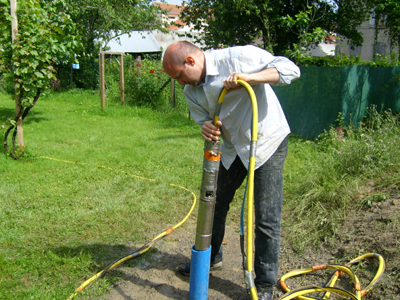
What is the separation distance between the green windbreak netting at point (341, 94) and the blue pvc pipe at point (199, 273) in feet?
17.1

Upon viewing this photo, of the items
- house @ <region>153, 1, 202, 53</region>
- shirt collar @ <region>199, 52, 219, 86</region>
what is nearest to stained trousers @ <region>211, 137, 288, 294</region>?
shirt collar @ <region>199, 52, 219, 86</region>

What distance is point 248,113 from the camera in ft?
7.89

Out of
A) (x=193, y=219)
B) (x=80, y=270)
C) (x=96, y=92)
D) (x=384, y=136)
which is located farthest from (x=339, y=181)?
(x=96, y=92)

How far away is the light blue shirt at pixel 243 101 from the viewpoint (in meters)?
2.29

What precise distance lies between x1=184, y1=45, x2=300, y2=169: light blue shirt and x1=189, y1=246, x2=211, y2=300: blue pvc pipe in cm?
65

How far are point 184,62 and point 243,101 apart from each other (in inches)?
17.9

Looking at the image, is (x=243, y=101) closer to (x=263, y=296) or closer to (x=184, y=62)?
(x=184, y=62)

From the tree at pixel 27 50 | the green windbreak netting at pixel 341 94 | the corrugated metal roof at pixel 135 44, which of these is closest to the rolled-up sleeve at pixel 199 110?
the tree at pixel 27 50

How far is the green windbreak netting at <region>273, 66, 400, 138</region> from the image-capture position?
23.2 ft

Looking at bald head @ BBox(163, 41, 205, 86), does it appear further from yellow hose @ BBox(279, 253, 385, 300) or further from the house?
the house

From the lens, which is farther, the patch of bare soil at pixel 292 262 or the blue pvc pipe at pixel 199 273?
the patch of bare soil at pixel 292 262

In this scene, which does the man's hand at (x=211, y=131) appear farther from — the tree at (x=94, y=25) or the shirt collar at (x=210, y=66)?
the tree at (x=94, y=25)

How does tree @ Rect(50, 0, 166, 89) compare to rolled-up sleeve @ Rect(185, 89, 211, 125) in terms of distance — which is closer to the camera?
rolled-up sleeve @ Rect(185, 89, 211, 125)

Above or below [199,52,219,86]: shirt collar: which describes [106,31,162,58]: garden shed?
above
